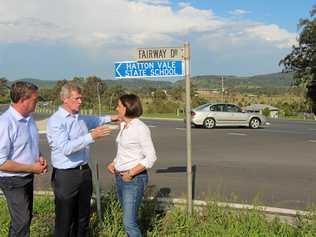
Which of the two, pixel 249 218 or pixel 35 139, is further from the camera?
pixel 249 218

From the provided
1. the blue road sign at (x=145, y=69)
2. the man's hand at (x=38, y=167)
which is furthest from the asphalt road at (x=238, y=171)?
the man's hand at (x=38, y=167)

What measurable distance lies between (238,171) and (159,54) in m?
6.25

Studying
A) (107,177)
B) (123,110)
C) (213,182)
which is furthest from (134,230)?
(107,177)

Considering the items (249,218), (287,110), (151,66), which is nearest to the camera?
(249,218)

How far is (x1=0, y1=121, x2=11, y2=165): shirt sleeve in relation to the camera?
5078 millimetres

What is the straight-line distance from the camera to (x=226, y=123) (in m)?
31.5

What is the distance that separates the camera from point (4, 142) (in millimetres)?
5094

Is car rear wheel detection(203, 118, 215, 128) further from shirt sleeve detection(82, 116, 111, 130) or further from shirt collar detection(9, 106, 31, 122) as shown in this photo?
shirt collar detection(9, 106, 31, 122)

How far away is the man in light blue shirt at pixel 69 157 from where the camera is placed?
5.55 meters

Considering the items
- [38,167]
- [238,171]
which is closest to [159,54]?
[38,167]

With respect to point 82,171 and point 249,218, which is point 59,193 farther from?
point 249,218

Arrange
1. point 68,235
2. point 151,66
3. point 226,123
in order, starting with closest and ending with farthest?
point 68,235 < point 151,66 < point 226,123

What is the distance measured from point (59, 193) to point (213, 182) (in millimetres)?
5578

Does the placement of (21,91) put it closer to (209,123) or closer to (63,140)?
(63,140)
